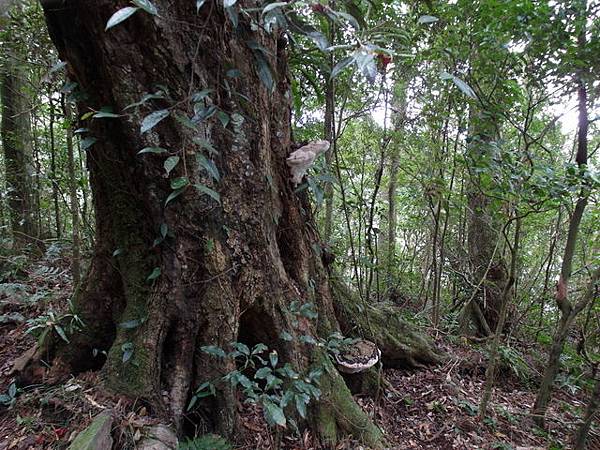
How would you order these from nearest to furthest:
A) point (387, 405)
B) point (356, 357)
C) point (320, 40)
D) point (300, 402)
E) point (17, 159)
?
point (320, 40), point (300, 402), point (356, 357), point (387, 405), point (17, 159)

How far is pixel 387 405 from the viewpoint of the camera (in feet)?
10.6

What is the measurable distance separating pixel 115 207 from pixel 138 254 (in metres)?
0.36

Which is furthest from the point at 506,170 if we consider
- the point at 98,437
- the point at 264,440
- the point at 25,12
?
the point at 25,12

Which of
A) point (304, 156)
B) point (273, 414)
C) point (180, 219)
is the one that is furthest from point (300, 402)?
point (304, 156)

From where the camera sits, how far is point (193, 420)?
2.28 meters

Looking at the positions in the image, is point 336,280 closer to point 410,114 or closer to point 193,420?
point 193,420

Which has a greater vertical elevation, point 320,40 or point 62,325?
point 320,40

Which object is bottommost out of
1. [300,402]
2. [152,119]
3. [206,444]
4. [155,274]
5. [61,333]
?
[206,444]

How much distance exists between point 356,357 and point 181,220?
1.85 m

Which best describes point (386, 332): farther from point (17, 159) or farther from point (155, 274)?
point (17, 159)

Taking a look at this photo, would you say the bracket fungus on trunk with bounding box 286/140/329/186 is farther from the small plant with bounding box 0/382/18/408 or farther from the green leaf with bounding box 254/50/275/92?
the small plant with bounding box 0/382/18/408

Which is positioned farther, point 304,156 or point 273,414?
A: point 304,156

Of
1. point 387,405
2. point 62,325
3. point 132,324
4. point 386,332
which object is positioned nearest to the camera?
point 132,324

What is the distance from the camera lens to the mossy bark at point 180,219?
6.33ft
